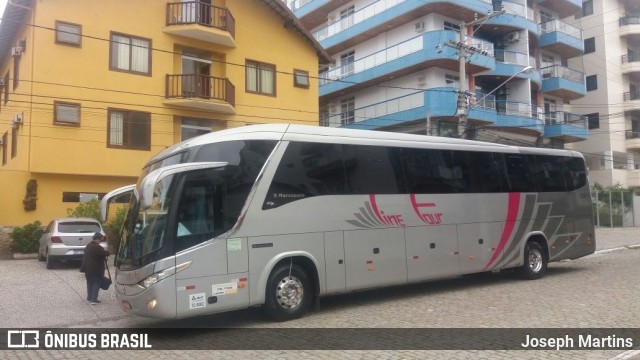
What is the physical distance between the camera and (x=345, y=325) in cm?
893

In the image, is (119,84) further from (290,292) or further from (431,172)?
(290,292)

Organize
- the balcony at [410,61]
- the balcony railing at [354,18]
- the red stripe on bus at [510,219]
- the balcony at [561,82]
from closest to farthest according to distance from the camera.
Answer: the red stripe on bus at [510,219] → the balcony at [410,61] → the balcony railing at [354,18] → the balcony at [561,82]

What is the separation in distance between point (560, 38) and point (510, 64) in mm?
8445

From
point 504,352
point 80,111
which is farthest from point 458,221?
point 80,111

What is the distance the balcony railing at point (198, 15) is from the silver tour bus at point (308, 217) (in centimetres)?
1557

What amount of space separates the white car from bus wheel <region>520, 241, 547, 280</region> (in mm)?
11895

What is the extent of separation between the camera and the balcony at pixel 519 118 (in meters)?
33.7

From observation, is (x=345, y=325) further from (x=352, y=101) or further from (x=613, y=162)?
(x=613, y=162)

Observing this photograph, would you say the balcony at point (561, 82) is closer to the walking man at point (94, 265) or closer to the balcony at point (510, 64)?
the balcony at point (510, 64)

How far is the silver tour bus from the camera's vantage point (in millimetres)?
8461

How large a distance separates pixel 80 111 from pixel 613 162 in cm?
4237

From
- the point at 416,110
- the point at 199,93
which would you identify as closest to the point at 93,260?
the point at 199,93

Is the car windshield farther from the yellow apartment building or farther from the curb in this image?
the yellow apartment building

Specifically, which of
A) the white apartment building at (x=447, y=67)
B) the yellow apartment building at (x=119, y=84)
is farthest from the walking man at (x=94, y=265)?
the white apartment building at (x=447, y=67)
